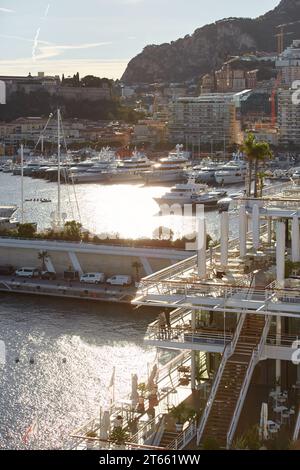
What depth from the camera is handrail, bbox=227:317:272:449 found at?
925 cm

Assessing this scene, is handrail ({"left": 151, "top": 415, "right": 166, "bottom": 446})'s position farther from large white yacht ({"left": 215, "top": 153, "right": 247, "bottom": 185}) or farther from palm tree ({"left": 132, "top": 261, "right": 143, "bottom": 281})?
large white yacht ({"left": 215, "top": 153, "right": 247, "bottom": 185})

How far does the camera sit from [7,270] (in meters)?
23.2

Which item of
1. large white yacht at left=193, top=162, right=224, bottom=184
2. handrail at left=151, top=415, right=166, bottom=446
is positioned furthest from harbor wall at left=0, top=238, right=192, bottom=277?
large white yacht at left=193, top=162, right=224, bottom=184

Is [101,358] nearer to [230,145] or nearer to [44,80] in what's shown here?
[230,145]

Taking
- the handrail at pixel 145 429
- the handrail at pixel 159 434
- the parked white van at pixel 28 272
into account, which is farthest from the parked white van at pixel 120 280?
the handrail at pixel 159 434

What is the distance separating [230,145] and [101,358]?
61.4 metres

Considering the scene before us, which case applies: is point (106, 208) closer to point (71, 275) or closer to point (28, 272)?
point (28, 272)

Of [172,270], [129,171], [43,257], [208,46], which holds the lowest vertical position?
[129,171]

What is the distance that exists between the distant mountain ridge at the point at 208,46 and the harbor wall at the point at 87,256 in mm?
105053

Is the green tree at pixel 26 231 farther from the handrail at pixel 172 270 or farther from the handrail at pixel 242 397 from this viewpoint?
the handrail at pixel 242 397

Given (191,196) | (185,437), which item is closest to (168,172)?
(191,196)

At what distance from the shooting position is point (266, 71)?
11006 cm

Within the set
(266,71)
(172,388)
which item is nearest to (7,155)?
(266,71)

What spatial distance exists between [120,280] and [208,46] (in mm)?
111587
